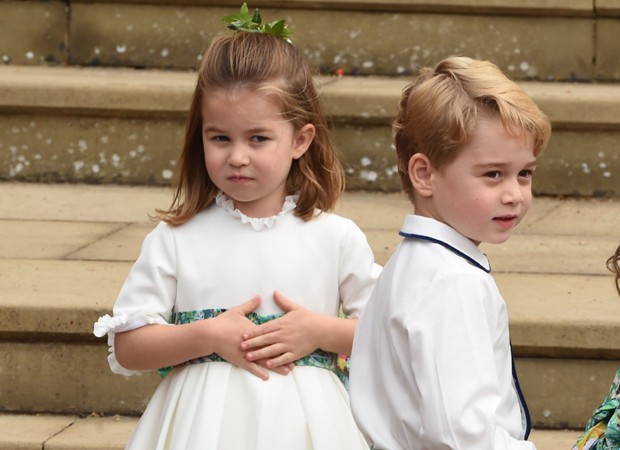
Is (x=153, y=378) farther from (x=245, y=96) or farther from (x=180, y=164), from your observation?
(x=245, y=96)


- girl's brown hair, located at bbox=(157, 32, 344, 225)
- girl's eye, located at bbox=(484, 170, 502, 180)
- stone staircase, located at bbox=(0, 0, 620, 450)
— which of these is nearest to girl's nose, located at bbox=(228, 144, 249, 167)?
girl's brown hair, located at bbox=(157, 32, 344, 225)

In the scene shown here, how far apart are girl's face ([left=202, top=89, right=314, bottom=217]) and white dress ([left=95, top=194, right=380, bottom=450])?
0.29 feet

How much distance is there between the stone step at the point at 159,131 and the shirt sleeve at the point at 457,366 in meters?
2.11

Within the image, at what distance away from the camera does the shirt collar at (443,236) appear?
1.99m

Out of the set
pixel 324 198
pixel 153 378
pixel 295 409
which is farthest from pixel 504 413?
pixel 153 378

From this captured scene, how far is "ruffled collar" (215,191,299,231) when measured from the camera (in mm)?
2473

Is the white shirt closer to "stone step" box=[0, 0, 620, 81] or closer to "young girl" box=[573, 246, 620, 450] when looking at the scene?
"young girl" box=[573, 246, 620, 450]

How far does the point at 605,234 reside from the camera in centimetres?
371

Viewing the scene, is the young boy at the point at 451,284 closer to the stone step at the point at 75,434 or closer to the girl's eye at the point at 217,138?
the girl's eye at the point at 217,138

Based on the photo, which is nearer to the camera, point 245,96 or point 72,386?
point 245,96

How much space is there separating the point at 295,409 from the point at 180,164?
0.51 meters

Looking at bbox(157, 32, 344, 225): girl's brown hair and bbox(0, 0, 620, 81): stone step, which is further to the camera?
bbox(0, 0, 620, 81): stone step

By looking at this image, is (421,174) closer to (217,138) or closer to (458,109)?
(458,109)

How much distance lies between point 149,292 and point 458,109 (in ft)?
2.46
